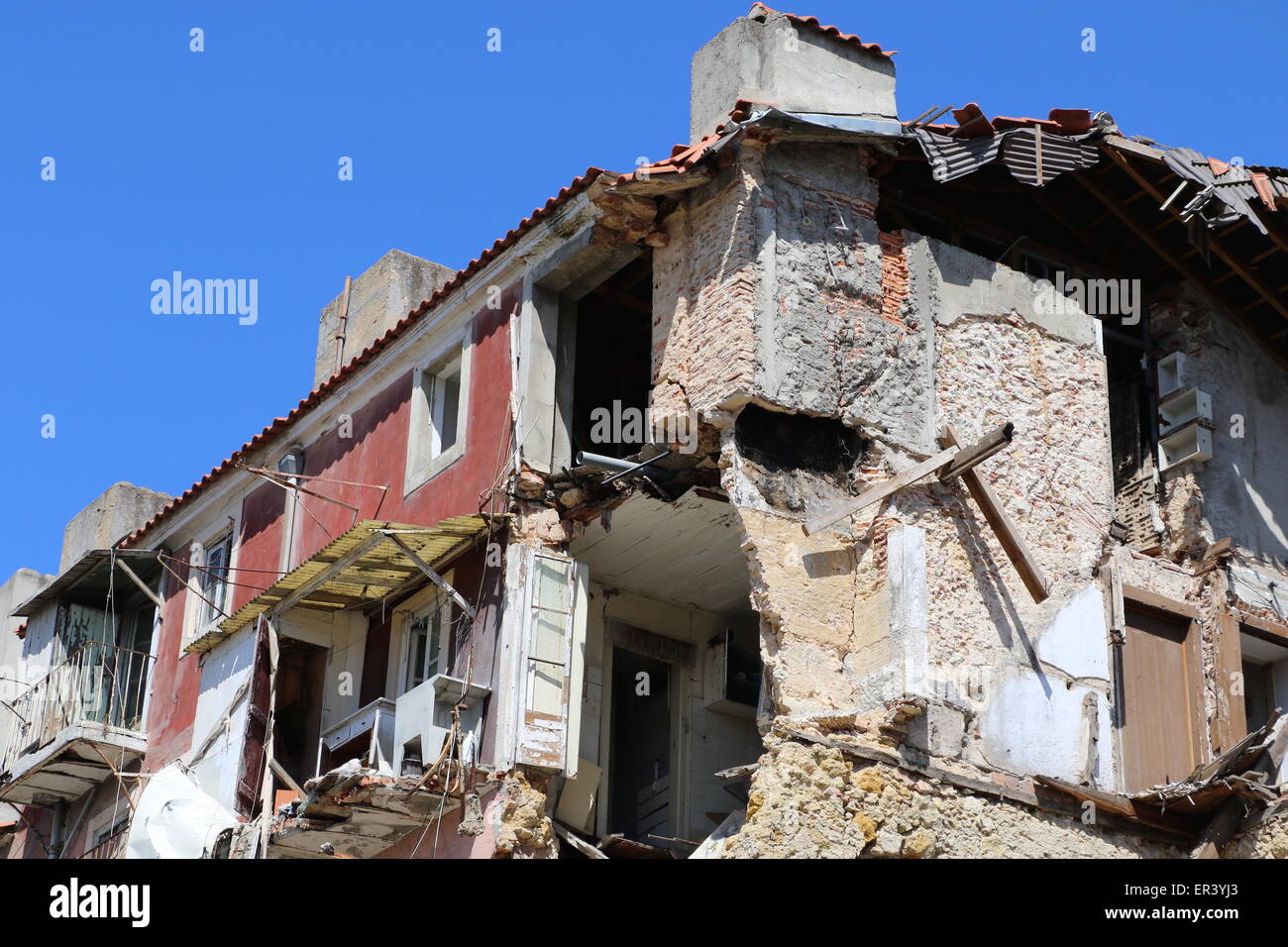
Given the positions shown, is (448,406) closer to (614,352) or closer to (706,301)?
(614,352)

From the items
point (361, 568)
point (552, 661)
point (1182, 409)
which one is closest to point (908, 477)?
point (552, 661)

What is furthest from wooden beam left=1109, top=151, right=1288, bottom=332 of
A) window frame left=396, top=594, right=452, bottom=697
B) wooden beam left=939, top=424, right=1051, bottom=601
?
window frame left=396, top=594, right=452, bottom=697

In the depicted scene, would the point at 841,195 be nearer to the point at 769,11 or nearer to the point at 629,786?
the point at 769,11

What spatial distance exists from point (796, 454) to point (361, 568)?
5081 mm

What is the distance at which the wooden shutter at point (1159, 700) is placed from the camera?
60.6ft

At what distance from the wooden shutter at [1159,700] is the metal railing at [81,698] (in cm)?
1234

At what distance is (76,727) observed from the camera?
79.7 ft

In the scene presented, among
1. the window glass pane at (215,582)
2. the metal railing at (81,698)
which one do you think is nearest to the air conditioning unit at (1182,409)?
the window glass pane at (215,582)

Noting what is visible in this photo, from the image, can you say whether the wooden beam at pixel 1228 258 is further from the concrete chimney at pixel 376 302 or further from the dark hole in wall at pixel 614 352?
the concrete chimney at pixel 376 302

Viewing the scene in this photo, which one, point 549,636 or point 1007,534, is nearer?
point 1007,534

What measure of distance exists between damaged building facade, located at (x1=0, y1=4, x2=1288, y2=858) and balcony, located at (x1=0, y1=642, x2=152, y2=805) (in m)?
2.03

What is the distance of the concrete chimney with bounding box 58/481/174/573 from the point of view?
30719 mm
